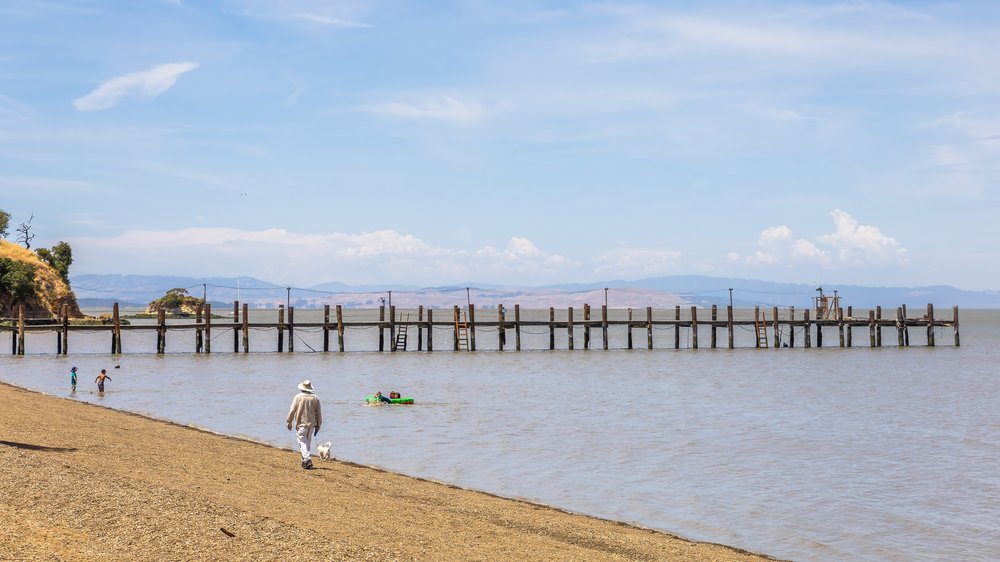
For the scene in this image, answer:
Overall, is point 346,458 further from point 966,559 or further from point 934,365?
point 934,365

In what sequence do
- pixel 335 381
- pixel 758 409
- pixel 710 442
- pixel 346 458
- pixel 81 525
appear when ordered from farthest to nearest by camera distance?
pixel 335 381
pixel 758 409
pixel 710 442
pixel 346 458
pixel 81 525

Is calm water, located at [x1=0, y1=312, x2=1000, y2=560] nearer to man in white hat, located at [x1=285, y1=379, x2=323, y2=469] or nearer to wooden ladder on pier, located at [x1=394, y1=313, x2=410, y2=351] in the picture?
man in white hat, located at [x1=285, y1=379, x2=323, y2=469]

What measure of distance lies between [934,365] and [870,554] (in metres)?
53.1

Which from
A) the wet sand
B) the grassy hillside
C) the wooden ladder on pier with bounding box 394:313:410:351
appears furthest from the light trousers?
the grassy hillside

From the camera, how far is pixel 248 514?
12055mm

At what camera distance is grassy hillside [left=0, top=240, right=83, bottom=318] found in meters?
89.4

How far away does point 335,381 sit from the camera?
4394 centimetres

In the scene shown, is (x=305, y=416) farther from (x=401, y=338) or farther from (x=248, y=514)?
(x=401, y=338)

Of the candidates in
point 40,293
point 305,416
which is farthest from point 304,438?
point 40,293

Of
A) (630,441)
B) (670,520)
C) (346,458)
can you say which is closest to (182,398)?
(346,458)

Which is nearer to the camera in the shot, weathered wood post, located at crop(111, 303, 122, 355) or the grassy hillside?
weathered wood post, located at crop(111, 303, 122, 355)

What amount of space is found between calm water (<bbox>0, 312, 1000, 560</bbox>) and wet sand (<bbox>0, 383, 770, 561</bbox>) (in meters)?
1.96

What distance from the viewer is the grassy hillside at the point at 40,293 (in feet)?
293

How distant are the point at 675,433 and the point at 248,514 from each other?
17.9 m
